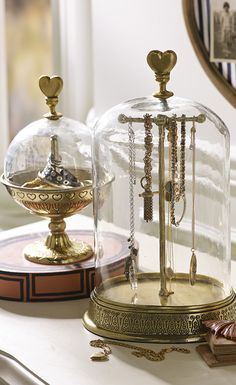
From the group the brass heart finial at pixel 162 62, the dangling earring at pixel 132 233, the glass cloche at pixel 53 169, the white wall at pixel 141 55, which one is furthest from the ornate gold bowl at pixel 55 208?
the white wall at pixel 141 55

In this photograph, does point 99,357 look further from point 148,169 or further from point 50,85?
point 50,85

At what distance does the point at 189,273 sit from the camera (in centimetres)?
99

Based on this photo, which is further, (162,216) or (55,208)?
(55,208)

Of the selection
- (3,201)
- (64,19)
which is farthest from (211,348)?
(64,19)

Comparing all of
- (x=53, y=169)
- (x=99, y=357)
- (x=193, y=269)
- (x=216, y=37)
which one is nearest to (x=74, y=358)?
(x=99, y=357)

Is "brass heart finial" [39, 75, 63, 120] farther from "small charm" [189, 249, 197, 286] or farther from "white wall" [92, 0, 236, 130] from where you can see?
"white wall" [92, 0, 236, 130]

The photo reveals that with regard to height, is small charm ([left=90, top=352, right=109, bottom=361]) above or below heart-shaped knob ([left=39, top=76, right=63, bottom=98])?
below

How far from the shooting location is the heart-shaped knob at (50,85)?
110 cm

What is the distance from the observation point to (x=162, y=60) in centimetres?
94

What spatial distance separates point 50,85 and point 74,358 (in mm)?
376

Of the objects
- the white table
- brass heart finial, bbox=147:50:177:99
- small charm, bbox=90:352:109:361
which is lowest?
the white table

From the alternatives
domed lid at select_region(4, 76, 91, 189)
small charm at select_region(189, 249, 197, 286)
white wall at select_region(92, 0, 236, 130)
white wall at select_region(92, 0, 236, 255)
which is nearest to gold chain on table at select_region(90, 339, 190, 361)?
small charm at select_region(189, 249, 197, 286)

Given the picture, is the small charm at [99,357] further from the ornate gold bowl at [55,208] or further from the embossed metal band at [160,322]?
the ornate gold bowl at [55,208]

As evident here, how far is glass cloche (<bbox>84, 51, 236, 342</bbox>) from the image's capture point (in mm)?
933
